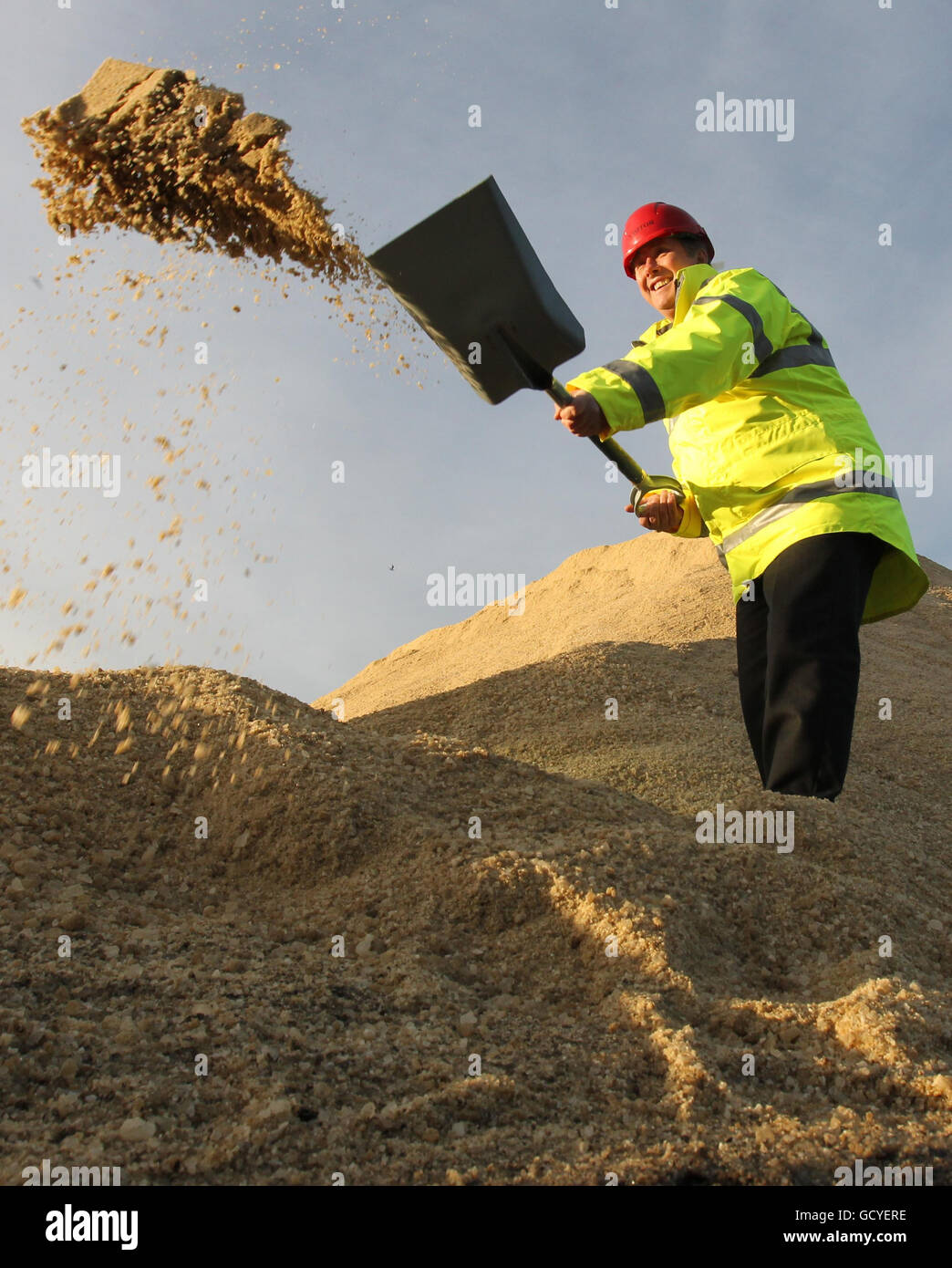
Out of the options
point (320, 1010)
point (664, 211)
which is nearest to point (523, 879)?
point (320, 1010)

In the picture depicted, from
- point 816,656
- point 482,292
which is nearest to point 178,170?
point 482,292

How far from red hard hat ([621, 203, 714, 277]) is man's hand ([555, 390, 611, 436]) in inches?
34.6

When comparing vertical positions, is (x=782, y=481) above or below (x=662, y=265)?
below

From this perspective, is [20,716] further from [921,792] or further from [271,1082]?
[921,792]

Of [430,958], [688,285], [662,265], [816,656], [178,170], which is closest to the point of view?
[430,958]

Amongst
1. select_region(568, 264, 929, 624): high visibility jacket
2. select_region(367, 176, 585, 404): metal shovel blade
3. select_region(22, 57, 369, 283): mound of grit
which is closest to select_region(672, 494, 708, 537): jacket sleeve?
select_region(568, 264, 929, 624): high visibility jacket

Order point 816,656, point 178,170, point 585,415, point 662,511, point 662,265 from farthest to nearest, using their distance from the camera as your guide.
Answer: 1. point 178,170
2. point 662,511
3. point 662,265
4. point 816,656
5. point 585,415

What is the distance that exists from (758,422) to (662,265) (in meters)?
0.62

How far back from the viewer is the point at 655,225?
2.69 metres

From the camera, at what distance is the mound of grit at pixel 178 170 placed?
315cm

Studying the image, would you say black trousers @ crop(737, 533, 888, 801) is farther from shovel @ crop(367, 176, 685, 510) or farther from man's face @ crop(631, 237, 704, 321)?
man's face @ crop(631, 237, 704, 321)

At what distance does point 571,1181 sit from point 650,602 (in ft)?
21.5

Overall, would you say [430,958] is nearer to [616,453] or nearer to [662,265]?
[616,453]
